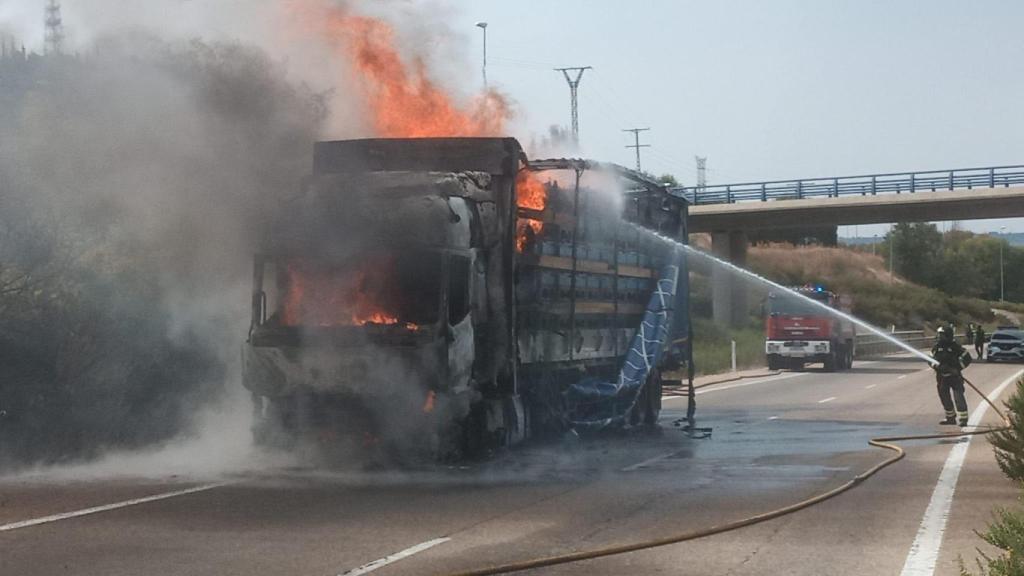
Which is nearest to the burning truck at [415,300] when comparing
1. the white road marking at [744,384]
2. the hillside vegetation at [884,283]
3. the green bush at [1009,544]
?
the green bush at [1009,544]

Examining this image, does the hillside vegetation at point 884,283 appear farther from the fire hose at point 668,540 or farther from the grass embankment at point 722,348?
the fire hose at point 668,540

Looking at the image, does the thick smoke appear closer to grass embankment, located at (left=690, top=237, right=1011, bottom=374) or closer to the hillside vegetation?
the hillside vegetation

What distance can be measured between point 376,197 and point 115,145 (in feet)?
17.0

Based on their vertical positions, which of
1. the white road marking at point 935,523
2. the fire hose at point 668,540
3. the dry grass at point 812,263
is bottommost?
the white road marking at point 935,523

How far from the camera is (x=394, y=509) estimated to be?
12352 mm

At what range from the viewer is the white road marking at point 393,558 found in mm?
9273

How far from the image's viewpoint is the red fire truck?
4703cm

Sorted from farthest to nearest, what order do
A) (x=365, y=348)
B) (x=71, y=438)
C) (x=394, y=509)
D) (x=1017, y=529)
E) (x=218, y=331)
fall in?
(x=218, y=331), (x=71, y=438), (x=365, y=348), (x=394, y=509), (x=1017, y=529)

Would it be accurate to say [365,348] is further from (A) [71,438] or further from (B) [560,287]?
(A) [71,438]

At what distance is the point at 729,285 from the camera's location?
67.3 m

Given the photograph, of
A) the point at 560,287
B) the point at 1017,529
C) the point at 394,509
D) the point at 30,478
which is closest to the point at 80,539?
the point at 394,509

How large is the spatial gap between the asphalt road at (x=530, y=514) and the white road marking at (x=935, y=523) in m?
0.02

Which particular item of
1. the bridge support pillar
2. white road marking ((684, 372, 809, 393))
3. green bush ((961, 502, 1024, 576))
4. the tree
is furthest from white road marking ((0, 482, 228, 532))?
the tree

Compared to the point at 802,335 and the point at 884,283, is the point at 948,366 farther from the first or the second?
the point at 884,283
